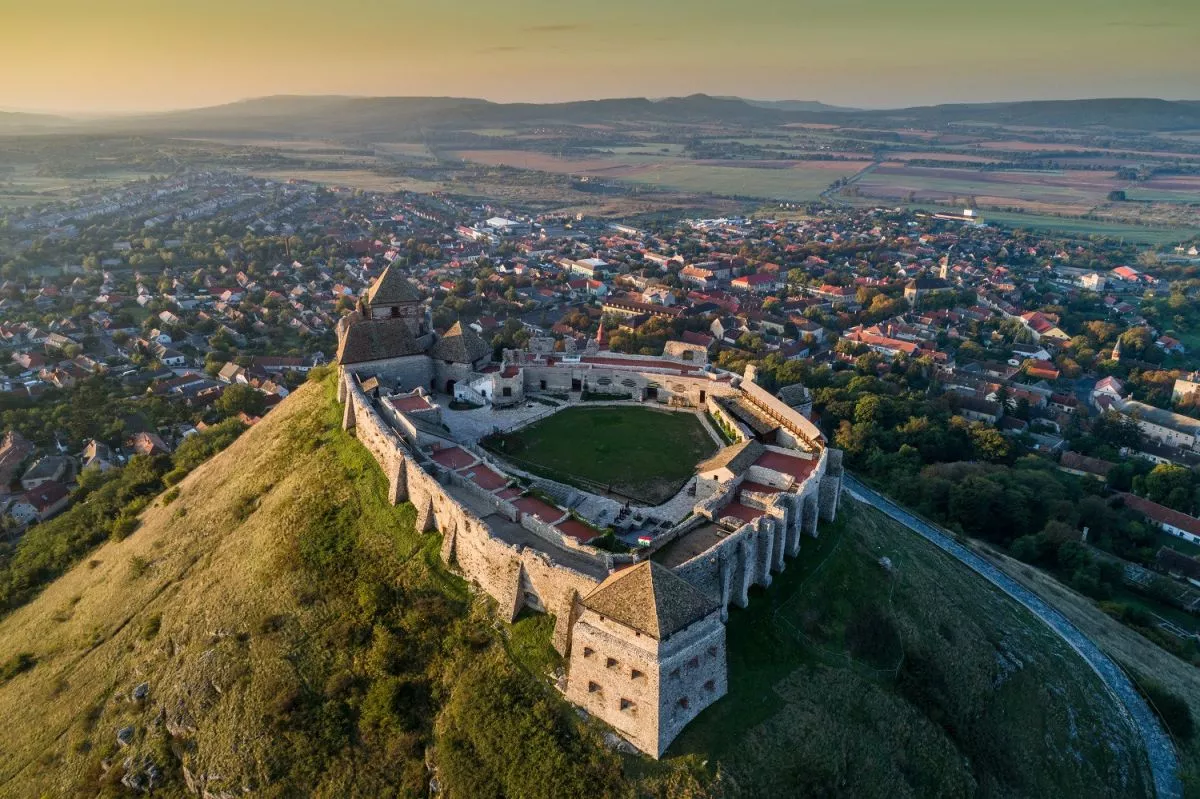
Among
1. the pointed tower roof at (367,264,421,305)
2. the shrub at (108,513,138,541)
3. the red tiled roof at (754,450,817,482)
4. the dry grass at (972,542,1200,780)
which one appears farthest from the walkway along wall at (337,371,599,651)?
the dry grass at (972,542,1200,780)

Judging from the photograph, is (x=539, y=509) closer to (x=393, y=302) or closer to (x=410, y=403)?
(x=410, y=403)

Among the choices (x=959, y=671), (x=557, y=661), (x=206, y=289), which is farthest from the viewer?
Result: (x=206, y=289)

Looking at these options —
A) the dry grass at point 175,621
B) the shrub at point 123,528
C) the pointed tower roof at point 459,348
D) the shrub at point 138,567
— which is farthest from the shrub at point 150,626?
the pointed tower roof at point 459,348

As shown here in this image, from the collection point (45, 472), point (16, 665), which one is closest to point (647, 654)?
point (16, 665)

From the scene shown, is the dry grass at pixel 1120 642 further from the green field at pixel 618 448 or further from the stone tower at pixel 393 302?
the stone tower at pixel 393 302

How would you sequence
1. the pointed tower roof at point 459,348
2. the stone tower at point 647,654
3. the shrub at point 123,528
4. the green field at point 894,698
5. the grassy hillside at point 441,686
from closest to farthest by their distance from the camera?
the stone tower at point 647,654 → the grassy hillside at point 441,686 → the green field at point 894,698 → the shrub at point 123,528 → the pointed tower roof at point 459,348

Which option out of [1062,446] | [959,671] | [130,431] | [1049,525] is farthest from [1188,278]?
[130,431]

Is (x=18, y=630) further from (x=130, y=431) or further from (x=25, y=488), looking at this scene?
(x=130, y=431)
